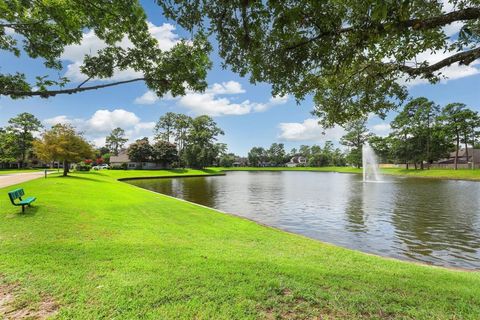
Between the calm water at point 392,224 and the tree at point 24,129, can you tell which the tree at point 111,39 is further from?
the tree at point 24,129

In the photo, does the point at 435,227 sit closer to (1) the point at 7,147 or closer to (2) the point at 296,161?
(1) the point at 7,147

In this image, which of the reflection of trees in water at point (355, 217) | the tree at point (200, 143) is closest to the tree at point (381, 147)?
the tree at point (200, 143)

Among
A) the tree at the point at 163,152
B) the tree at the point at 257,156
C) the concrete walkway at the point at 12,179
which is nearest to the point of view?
the concrete walkway at the point at 12,179

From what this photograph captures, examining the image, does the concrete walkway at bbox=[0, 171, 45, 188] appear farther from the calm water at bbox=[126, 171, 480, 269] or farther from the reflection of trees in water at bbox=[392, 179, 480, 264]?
the reflection of trees in water at bbox=[392, 179, 480, 264]

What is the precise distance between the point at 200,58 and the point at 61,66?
11.6 feet

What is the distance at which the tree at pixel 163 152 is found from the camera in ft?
230

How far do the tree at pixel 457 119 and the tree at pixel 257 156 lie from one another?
82.5 m

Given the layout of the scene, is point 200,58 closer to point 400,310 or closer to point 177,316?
point 177,316

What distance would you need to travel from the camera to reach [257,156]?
130750mm

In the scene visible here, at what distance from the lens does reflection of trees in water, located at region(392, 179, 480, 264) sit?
983 centimetres

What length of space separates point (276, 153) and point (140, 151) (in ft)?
253

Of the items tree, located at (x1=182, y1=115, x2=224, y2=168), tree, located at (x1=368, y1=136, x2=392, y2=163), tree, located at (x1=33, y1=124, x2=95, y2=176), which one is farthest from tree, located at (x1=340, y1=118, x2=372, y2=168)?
tree, located at (x1=33, y1=124, x2=95, y2=176)

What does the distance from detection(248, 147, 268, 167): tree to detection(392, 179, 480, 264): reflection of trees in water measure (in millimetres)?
110318

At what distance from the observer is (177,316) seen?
3412mm
